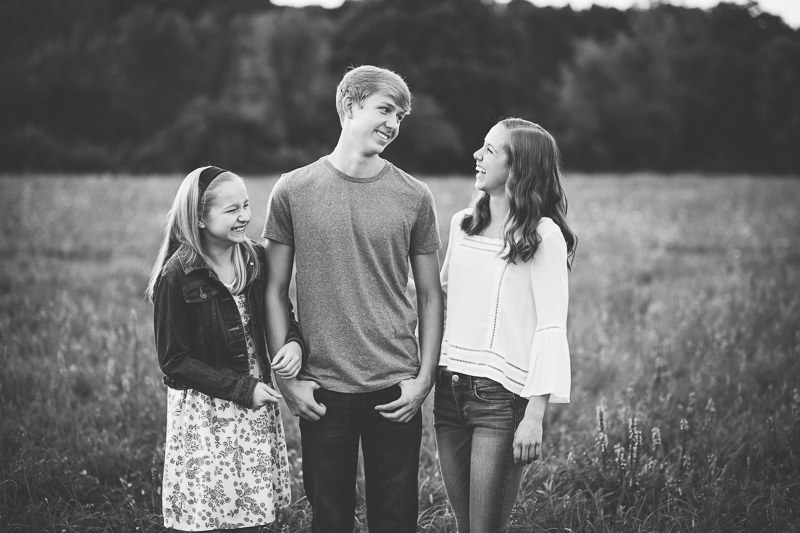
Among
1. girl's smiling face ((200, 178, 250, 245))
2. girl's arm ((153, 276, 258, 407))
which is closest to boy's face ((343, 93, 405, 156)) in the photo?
girl's smiling face ((200, 178, 250, 245))

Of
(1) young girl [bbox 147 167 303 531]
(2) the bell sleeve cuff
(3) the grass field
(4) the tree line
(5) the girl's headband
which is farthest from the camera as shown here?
(4) the tree line

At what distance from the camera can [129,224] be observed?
12586 mm

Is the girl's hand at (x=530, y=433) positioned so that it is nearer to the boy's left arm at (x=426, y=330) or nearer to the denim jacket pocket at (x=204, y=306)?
the boy's left arm at (x=426, y=330)

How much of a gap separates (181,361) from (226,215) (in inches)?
25.0

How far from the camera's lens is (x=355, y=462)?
3.01m

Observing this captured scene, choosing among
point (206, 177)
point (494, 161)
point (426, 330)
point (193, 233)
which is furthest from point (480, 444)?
point (206, 177)

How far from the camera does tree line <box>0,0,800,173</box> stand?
4019 cm

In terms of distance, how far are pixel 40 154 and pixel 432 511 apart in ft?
129

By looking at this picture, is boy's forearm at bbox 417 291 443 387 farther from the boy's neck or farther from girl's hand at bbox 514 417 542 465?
the boy's neck

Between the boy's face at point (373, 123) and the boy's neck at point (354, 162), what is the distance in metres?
0.04

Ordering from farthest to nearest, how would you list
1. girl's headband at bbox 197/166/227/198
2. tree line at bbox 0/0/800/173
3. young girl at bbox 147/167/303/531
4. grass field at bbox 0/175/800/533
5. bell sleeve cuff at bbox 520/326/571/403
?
1. tree line at bbox 0/0/800/173
2. grass field at bbox 0/175/800/533
3. girl's headband at bbox 197/166/227/198
4. young girl at bbox 147/167/303/531
5. bell sleeve cuff at bbox 520/326/571/403

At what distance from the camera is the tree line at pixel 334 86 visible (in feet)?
132

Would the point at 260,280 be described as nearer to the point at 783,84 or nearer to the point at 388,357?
the point at 388,357

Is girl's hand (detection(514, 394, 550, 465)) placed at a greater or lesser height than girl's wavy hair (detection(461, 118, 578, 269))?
lesser
